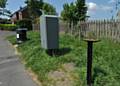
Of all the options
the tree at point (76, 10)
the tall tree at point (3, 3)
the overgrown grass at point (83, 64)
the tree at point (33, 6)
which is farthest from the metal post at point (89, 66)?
the tall tree at point (3, 3)

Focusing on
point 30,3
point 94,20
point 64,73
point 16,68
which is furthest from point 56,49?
point 30,3

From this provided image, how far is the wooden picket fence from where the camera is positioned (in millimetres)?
15273

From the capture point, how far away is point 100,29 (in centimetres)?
1706

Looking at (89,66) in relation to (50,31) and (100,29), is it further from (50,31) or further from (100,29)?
(100,29)

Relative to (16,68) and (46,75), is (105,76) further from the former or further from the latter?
(16,68)

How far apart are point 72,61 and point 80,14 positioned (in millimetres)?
35930

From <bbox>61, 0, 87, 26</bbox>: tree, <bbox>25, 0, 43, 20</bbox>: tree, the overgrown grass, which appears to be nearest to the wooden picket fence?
the overgrown grass

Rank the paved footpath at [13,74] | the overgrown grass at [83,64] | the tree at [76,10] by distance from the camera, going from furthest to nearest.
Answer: the tree at [76,10] → the paved footpath at [13,74] → the overgrown grass at [83,64]

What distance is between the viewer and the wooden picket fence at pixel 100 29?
15273mm

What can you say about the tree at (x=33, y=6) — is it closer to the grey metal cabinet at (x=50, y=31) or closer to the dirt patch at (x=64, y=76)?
the grey metal cabinet at (x=50, y=31)

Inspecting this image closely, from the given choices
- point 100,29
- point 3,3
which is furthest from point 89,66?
point 3,3

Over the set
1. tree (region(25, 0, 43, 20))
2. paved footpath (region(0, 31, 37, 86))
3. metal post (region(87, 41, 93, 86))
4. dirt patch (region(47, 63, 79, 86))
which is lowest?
paved footpath (region(0, 31, 37, 86))

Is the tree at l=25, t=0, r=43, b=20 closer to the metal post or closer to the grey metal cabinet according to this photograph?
the grey metal cabinet

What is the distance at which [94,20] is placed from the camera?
17922 millimetres
